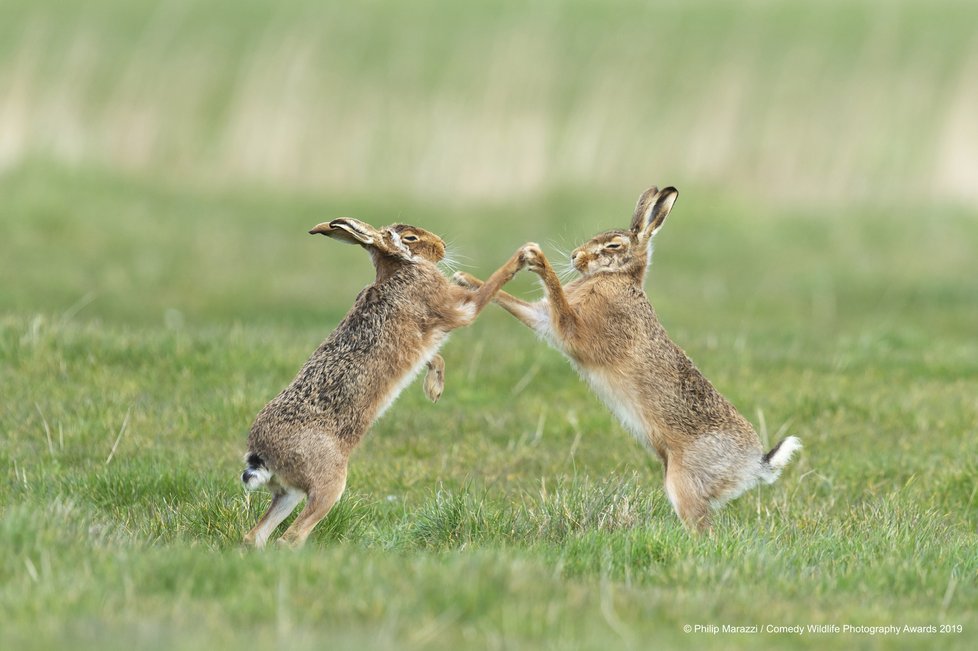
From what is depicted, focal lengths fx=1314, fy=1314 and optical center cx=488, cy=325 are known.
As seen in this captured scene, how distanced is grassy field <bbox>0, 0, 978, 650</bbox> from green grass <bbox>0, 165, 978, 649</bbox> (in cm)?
2

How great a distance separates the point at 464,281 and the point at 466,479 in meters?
1.27

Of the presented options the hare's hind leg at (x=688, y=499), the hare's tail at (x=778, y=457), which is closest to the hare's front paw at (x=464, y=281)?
the hare's hind leg at (x=688, y=499)

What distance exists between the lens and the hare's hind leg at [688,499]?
19.7ft

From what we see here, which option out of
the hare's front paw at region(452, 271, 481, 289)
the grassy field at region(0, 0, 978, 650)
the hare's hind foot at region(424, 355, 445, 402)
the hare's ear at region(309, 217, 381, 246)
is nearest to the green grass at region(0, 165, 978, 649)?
the grassy field at region(0, 0, 978, 650)

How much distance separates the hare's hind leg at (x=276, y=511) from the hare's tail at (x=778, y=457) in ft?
7.32

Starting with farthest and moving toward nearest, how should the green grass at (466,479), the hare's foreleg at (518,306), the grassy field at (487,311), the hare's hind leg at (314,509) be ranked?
the hare's foreleg at (518,306)
the hare's hind leg at (314,509)
the grassy field at (487,311)
the green grass at (466,479)

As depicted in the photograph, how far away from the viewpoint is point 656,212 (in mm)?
6738

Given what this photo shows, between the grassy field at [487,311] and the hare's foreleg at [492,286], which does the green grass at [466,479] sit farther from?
the hare's foreleg at [492,286]

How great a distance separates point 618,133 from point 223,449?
1312cm

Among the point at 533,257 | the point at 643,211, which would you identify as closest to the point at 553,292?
the point at 533,257

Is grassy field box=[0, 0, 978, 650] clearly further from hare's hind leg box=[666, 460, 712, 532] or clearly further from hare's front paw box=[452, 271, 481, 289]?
hare's front paw box=[452, 271, 481, 289]

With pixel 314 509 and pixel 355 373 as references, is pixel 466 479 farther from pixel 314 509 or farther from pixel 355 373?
pixel 314 509

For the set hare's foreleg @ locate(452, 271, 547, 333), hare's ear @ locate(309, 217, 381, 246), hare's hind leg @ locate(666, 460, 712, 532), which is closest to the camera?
hare's ear @ locate(309, 217, 381, 246)

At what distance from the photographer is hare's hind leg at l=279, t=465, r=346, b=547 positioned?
5.41 meters
